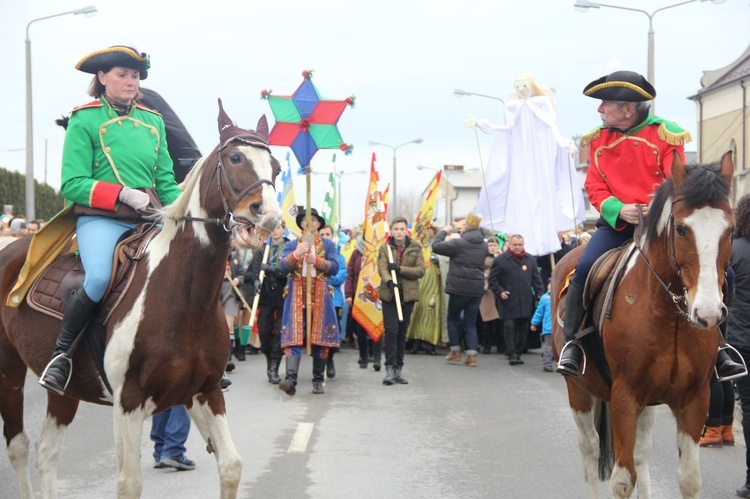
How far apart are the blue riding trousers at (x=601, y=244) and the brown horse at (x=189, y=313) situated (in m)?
2.47

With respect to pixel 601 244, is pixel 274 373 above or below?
below

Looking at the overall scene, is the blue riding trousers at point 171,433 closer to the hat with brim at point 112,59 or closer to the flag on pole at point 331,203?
the hat with brim at point 112,59

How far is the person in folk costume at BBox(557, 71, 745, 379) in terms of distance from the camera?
692 cm

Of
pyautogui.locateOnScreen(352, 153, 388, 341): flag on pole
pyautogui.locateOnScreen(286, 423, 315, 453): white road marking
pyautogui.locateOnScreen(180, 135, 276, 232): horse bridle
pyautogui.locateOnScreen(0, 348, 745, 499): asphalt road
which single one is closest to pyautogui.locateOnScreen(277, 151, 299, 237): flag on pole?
pyautogui.locateOnScreen(352, 153, 388, 341): flag on pole

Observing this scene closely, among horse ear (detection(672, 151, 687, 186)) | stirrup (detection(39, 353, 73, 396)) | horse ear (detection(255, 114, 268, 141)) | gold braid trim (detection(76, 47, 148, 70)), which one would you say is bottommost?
stirrup (detection(39, 353, 73, 396))

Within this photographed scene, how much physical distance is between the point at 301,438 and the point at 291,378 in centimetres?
348

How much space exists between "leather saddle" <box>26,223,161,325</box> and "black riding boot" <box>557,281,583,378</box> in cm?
280

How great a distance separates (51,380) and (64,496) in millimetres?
1783

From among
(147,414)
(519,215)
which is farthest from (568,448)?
(519,215)

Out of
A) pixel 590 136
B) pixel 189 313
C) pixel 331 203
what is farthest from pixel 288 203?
pixel 189 313

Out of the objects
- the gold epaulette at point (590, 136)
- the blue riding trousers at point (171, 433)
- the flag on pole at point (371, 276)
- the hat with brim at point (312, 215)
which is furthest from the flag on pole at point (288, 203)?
the gold epaulette at point (590, 136)

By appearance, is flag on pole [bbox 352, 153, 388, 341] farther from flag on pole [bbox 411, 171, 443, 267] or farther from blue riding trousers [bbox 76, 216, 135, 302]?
blue riding trousers [bbox 76, 216, 135, 302]

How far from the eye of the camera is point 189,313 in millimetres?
5828

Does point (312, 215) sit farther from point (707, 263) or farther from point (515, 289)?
point (707, 263)
